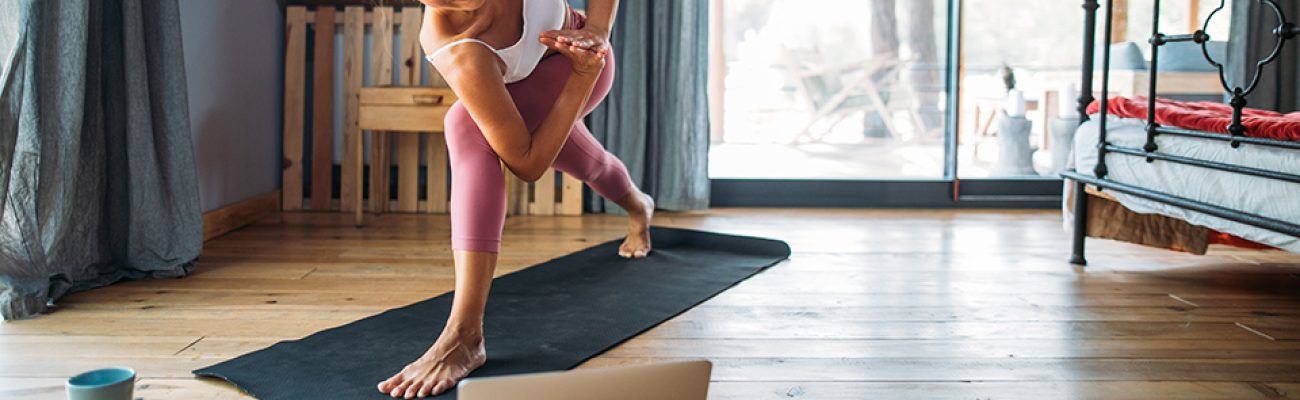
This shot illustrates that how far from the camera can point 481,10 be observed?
1788 millimetres

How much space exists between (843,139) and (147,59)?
2593 millimetres

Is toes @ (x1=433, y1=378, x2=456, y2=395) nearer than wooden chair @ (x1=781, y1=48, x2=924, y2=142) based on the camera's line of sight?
Yes

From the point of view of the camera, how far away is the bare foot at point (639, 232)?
2977 millimetres

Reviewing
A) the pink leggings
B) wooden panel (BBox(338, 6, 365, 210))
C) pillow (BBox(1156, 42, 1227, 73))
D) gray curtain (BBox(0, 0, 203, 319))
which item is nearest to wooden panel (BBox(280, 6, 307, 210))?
wooden panel (BBox(338, 6, 365, 210))

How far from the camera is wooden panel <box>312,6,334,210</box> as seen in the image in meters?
3.95

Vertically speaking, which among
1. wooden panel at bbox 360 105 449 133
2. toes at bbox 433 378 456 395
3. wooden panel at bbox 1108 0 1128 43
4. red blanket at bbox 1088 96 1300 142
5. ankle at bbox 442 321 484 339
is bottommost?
toes at bbox 433 378 456 395

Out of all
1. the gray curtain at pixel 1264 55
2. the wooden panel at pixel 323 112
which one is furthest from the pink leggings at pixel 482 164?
the gray curtain at pixel 1264 55

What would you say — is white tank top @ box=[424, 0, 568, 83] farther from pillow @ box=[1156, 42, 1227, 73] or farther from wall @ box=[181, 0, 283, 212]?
pillow @ box=[1156, 42, 1227, 73]

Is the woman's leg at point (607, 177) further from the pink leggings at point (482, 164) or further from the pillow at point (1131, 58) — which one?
the pillow at point (1131, 58)

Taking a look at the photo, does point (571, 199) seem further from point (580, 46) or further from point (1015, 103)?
point (580, 46)

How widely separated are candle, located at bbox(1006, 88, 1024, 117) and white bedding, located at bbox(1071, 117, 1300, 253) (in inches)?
48.9

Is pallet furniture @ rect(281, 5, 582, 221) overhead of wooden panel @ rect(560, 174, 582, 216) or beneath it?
overhead

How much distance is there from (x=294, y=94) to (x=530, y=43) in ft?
7.68

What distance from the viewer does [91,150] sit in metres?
2.46
